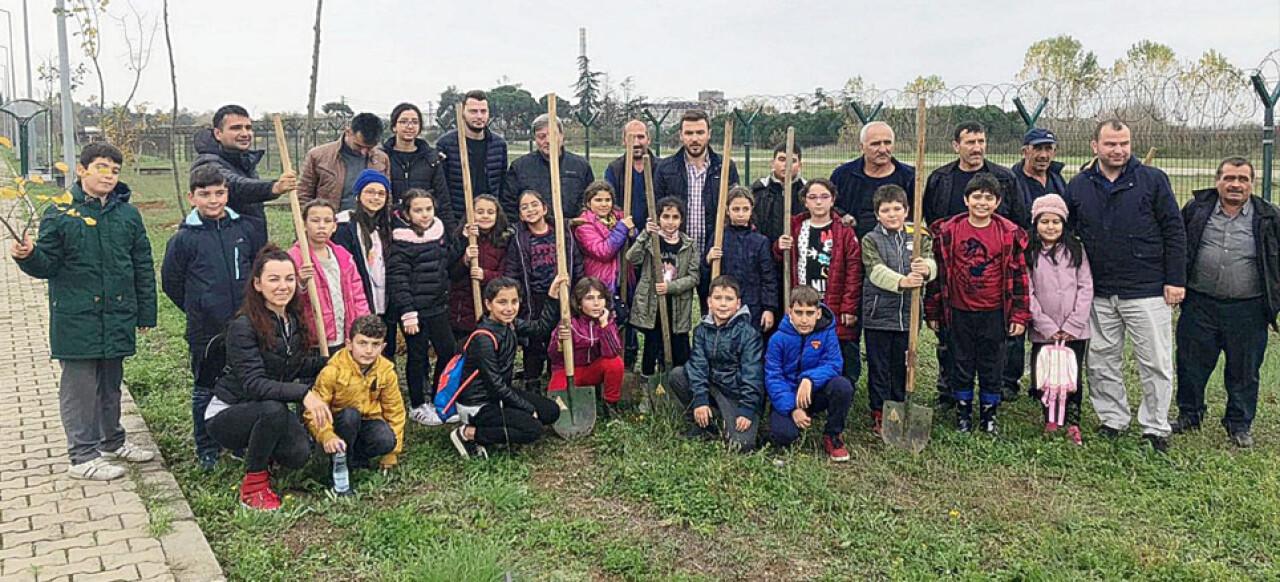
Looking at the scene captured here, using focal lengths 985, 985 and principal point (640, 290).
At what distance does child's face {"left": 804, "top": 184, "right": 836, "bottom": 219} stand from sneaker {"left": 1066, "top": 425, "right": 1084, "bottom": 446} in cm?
178

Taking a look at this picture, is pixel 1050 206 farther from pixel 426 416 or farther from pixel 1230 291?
pixel 426 416

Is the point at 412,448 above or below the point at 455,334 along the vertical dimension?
below

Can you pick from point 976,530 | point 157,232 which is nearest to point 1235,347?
point 976,530

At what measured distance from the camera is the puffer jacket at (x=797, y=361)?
5184 millimetres

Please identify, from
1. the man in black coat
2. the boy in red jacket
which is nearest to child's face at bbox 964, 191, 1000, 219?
the boy in red jacket

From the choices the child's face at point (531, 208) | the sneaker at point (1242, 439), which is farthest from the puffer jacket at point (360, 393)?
the sneaker at point (1242, 439)

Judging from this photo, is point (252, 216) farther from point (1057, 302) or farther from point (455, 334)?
point (1057, 302)

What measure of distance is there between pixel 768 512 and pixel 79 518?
3.02 meters

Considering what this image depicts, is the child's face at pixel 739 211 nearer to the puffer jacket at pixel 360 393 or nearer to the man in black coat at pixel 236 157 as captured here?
the puffer jacket at pixel 360 393

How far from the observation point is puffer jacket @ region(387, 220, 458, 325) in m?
5.45

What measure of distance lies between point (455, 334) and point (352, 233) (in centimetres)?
103

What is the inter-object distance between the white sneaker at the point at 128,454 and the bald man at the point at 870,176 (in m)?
3.94

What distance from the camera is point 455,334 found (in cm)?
614

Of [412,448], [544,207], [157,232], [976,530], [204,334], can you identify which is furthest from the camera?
[157,232]
